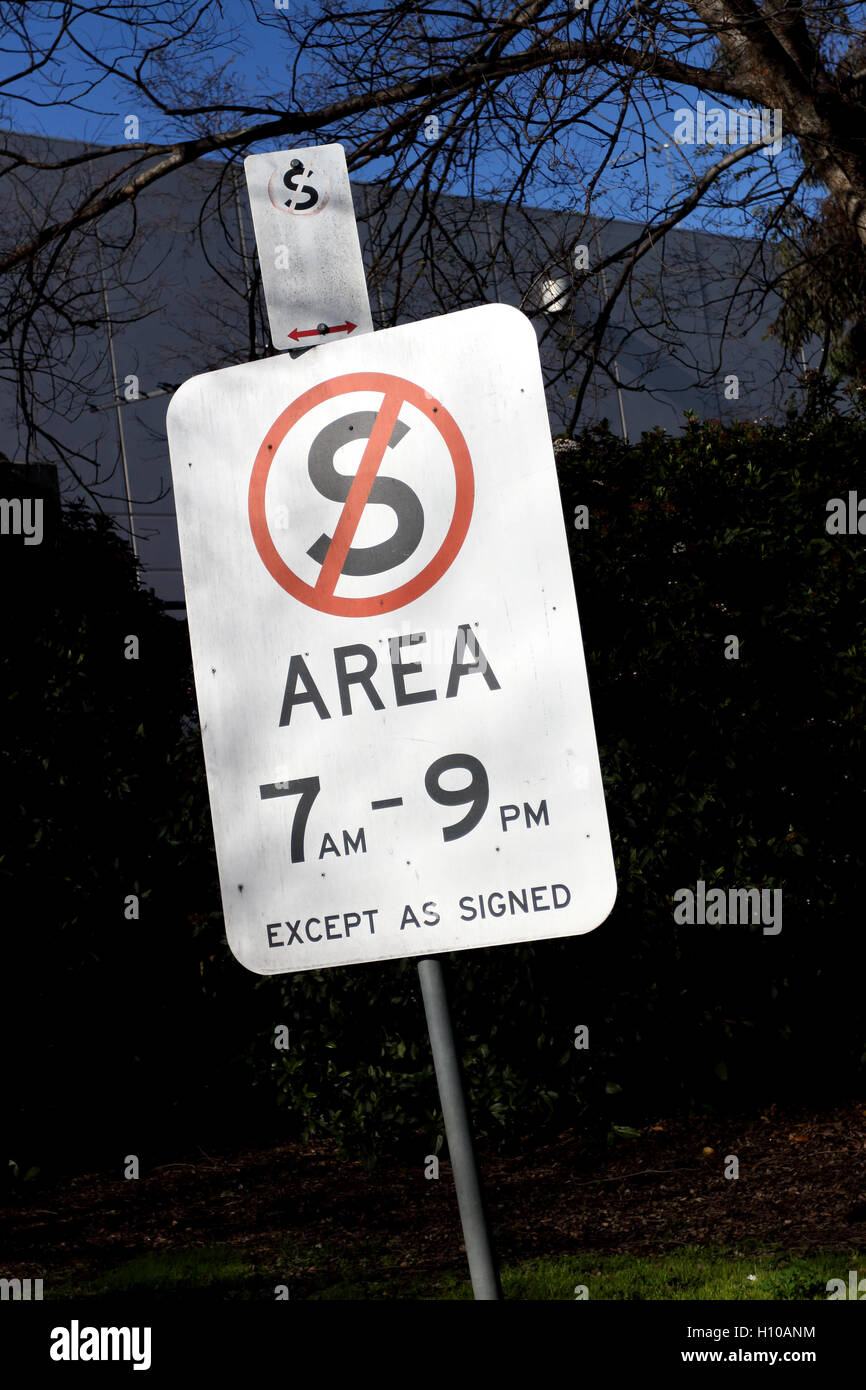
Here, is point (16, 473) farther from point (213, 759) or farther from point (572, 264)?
point (213, 759)

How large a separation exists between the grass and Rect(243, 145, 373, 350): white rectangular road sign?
121 inches

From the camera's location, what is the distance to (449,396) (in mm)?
2018

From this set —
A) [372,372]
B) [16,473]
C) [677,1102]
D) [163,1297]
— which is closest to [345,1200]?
[163,1297]

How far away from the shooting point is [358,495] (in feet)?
6.70

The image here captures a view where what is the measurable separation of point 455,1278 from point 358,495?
3.24m

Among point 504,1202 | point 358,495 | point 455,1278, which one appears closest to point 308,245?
point 358,495

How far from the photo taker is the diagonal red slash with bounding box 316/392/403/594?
2.03 meters

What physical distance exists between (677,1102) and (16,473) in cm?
431
